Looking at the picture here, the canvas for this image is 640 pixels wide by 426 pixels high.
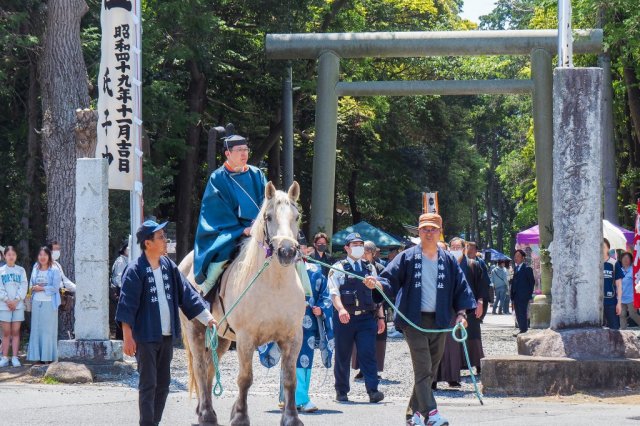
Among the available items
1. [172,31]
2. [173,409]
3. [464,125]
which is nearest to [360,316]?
[173,409]

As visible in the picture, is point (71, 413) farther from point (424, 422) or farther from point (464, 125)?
point (464, 125)

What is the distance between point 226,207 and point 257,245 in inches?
43.2

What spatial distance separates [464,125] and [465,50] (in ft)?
83.6

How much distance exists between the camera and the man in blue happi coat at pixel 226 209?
1127cm

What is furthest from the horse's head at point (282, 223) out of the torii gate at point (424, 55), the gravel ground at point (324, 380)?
the torii gate at point (424, 55)

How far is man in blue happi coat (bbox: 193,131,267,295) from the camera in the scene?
37.0ft

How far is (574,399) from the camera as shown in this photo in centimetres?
1330

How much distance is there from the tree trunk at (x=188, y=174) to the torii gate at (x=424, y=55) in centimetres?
597

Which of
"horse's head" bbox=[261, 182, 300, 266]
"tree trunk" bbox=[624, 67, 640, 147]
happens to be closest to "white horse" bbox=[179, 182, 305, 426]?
"horse's head" bbox=[261, 182, 300, 266]

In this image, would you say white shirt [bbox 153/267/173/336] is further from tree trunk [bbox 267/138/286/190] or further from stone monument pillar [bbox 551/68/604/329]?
tree trunk [bbox 267/138/286/190]

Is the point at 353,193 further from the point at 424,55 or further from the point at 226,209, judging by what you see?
the point at 226,209

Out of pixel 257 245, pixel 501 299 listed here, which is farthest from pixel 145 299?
pixel 501 299

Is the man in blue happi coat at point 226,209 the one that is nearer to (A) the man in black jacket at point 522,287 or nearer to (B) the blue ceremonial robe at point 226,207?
(B) the blue ceremonial robe at point 226,207

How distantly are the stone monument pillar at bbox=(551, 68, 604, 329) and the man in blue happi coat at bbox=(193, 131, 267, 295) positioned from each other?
15.4 feet
